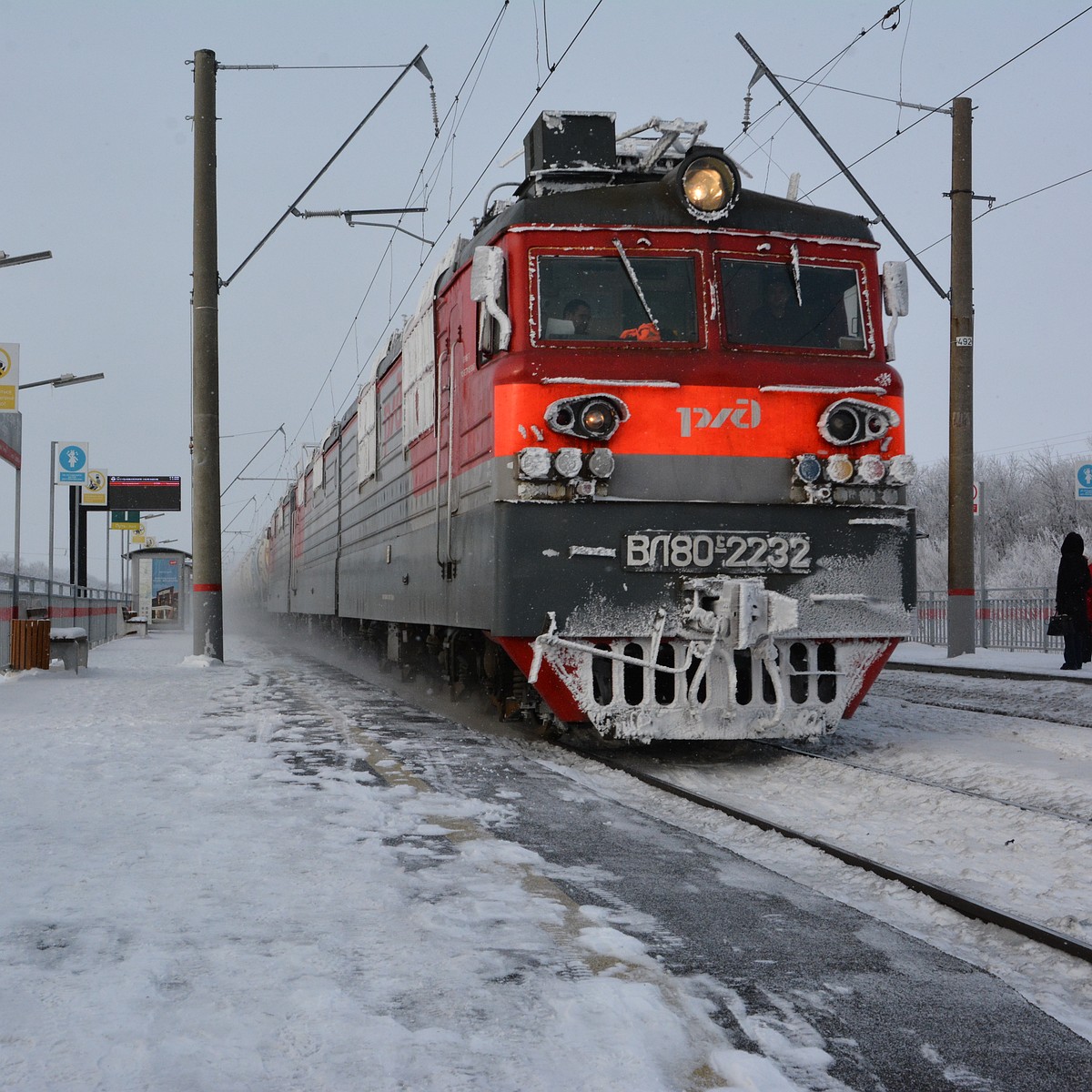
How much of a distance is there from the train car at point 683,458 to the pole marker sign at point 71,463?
666 inches

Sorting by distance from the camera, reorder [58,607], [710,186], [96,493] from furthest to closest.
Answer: [96,493] → [58,607] → [710,186]

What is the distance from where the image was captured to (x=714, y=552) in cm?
684

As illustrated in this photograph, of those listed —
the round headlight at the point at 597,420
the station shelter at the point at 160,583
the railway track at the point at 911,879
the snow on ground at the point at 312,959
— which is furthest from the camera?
the station shelter at the point at 160,583

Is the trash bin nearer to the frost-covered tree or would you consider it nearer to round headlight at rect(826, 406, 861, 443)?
round headlight at rect(826, 406, 861, 443)

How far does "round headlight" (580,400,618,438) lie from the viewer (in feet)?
22.0

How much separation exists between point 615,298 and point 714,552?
159 centimetres

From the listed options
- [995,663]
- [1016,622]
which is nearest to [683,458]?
[995,663]

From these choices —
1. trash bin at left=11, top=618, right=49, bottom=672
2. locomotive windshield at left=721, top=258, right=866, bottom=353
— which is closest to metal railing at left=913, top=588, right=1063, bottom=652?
locomotive windshield at left=721, top=258, right=866, bottom=353

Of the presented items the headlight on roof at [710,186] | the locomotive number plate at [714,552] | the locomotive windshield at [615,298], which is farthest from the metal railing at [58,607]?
the headlight on roof at [710,186]

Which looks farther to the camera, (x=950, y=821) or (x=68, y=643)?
(x=68, y=643)

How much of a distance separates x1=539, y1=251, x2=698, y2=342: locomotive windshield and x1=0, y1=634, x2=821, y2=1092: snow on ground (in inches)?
113

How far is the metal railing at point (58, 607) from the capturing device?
44.8 ft

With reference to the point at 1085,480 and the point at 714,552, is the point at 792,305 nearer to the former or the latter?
the point at 714,552

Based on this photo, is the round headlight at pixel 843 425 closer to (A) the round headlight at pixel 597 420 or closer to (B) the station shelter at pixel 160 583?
(A) the round headlight at pixel 597 420
